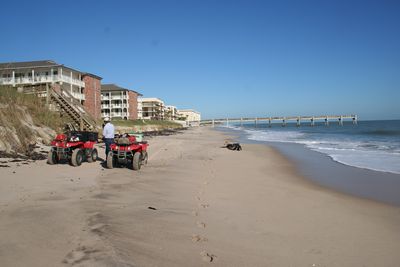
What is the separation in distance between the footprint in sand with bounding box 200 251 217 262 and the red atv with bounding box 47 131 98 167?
695cm

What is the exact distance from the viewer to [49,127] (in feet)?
52.5

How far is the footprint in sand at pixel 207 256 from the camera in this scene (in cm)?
331

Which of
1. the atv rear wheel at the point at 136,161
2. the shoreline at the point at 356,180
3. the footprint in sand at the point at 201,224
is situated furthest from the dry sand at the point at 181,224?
the atv rear wheel at the point at 136,161

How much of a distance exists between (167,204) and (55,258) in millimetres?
2706

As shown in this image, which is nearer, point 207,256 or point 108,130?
point 207,256

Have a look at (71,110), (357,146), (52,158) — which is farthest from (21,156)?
(357,146)

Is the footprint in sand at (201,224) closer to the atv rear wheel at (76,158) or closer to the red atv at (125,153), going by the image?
the red atv at (125,153)

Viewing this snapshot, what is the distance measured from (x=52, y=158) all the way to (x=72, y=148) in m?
0.64

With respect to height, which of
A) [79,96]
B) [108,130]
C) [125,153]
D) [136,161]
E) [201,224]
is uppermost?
[79,96]

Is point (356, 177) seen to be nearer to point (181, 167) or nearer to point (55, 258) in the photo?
point (181, 167)

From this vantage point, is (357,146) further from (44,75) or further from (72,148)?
(44,75)

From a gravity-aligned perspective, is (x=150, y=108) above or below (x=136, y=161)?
above

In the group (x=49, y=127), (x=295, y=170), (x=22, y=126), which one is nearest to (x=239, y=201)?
(x=295, y=170)

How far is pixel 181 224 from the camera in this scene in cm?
442
